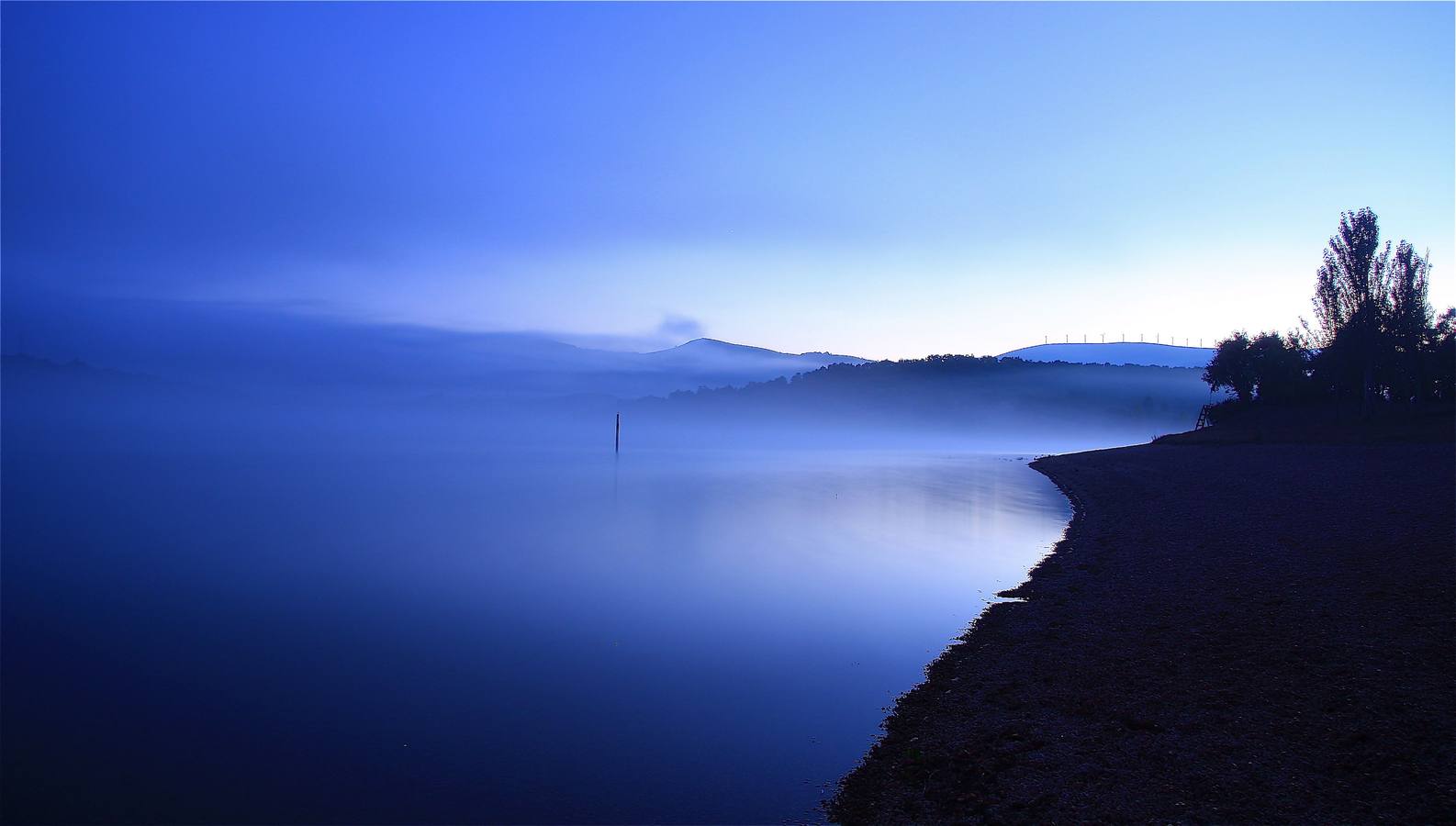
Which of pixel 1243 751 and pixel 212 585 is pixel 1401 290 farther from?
pixel 212 585

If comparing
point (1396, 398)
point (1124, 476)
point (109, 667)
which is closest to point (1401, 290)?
point (1396, 398)

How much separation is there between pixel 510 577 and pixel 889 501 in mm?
22120

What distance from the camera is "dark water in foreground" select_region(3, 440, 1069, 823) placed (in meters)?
7.48

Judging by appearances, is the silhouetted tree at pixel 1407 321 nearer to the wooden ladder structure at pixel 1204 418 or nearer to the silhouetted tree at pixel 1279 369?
the silhouetted tree at pixel 1279 369

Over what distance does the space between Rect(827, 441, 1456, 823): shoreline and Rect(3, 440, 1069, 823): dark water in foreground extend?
3.21ft

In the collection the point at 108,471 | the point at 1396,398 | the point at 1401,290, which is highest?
the point at 1401,290

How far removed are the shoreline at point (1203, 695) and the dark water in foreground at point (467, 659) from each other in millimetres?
979

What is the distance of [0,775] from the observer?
7.84 metres

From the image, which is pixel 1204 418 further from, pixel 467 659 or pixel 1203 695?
pixel 467 659

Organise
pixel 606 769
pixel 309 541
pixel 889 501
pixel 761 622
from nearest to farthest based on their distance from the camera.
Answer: pixel 606 769 < pixel 761 622 < pixel 309 541 < pixel 889 501

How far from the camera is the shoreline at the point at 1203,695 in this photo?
5.87 metres

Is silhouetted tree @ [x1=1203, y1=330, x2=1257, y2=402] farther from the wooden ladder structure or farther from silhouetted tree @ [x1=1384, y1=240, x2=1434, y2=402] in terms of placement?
silhouetted tree @ [x1=1384, y1=240, x2=1434, y2=402]

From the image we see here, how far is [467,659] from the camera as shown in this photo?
11.8m

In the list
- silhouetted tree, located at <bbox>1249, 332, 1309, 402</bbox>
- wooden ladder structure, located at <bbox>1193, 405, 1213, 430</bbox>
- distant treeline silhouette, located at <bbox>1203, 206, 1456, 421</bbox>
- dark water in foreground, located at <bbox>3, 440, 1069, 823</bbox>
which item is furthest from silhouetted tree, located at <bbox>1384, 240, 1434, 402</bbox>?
dark water in foreground, located at <bbox>3, 440, 1069, 823</bbox>
